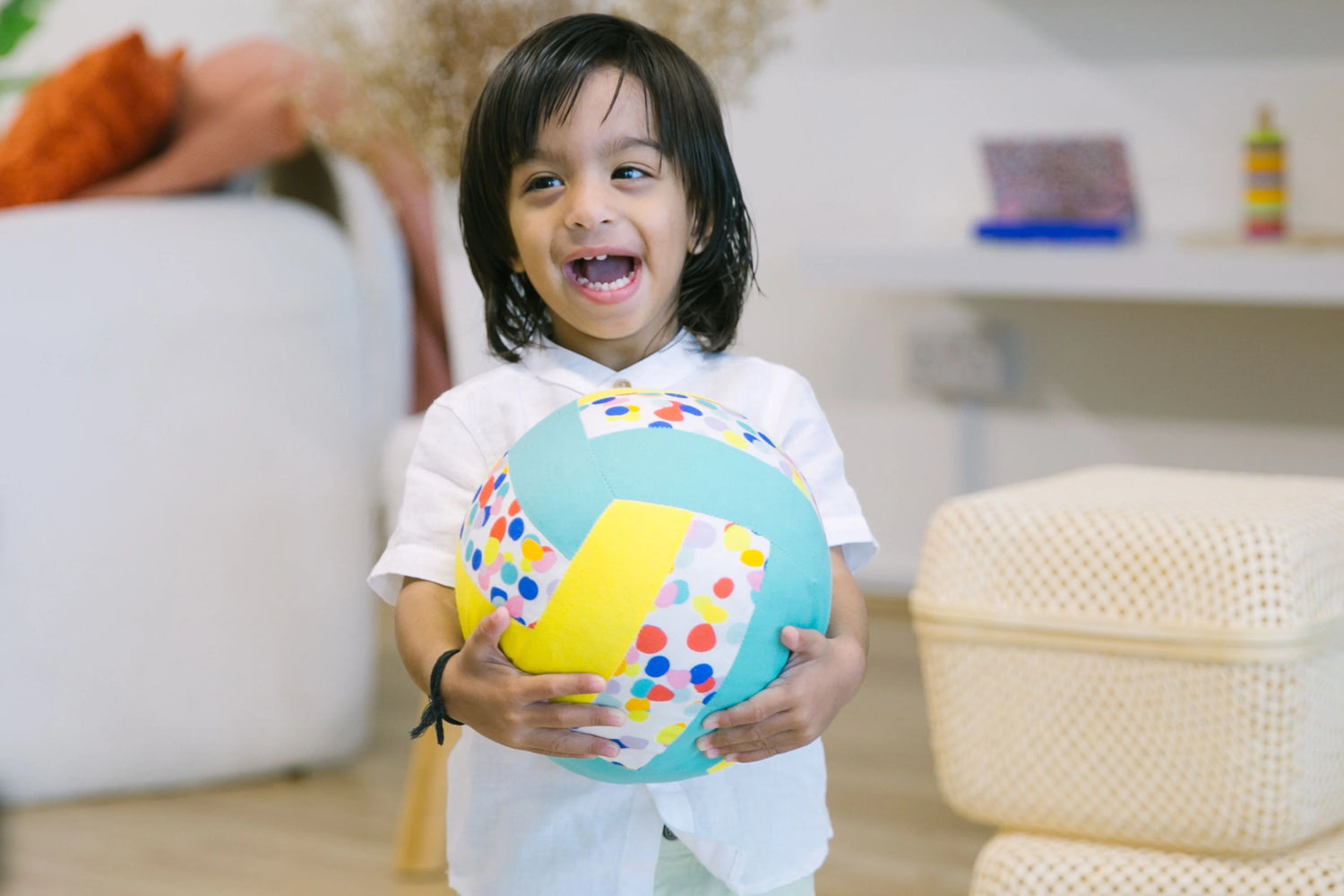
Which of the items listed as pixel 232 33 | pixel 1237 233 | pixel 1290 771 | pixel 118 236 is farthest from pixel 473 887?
pixel 232 33

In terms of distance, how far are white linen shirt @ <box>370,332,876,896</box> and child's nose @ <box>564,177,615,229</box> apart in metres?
0.13

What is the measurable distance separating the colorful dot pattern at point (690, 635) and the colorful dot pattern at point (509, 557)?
0.06 meters

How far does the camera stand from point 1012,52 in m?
3.11

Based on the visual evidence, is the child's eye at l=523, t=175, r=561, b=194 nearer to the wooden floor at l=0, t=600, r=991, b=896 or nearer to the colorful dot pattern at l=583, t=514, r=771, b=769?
the colorful dot pattern at l=583, t=514, r=771, b=769

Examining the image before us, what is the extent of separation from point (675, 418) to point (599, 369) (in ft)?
0.53

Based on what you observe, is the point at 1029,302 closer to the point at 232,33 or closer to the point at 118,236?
the point at 118,236

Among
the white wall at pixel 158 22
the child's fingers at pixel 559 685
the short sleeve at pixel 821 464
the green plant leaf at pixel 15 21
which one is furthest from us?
the white wall at pixel 158 22

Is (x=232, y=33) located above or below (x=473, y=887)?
above

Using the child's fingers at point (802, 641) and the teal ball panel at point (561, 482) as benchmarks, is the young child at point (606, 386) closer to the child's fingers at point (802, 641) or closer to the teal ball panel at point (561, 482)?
the child's fingers at point (802, 641)

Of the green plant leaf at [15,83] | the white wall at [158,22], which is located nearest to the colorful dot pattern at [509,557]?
the green plant leaf at [15,83]

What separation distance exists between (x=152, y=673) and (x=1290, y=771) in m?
1.62

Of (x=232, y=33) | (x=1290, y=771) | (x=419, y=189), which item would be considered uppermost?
(x=232, y=33)

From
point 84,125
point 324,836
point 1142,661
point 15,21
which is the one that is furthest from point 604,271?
point 15,21

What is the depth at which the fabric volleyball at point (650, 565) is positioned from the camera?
34.6 inches
